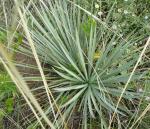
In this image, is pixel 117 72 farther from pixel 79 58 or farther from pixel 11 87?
pixel 11 87

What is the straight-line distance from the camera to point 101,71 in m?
1.92

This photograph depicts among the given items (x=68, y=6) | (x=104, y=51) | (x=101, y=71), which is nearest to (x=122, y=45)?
(x=104, y=51)

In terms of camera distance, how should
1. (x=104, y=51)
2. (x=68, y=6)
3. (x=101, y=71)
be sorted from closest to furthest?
(x=101, y=71) → (x=104, y=51) → (x=68, y=6)

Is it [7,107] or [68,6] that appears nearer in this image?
[7,107]

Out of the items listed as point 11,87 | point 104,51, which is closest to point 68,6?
point 104,51

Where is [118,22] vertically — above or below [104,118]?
above

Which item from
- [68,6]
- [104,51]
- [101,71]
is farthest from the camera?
[68,6]

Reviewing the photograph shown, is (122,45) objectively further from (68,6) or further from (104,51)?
(68,6)

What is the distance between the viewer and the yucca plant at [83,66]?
72.5 inches

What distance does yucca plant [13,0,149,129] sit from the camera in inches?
72.5

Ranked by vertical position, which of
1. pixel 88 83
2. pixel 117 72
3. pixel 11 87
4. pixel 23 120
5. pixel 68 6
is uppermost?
pixel 68 6

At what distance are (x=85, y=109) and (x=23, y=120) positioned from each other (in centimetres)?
38

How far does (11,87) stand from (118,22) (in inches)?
36.0

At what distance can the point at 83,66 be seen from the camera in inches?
75.0
